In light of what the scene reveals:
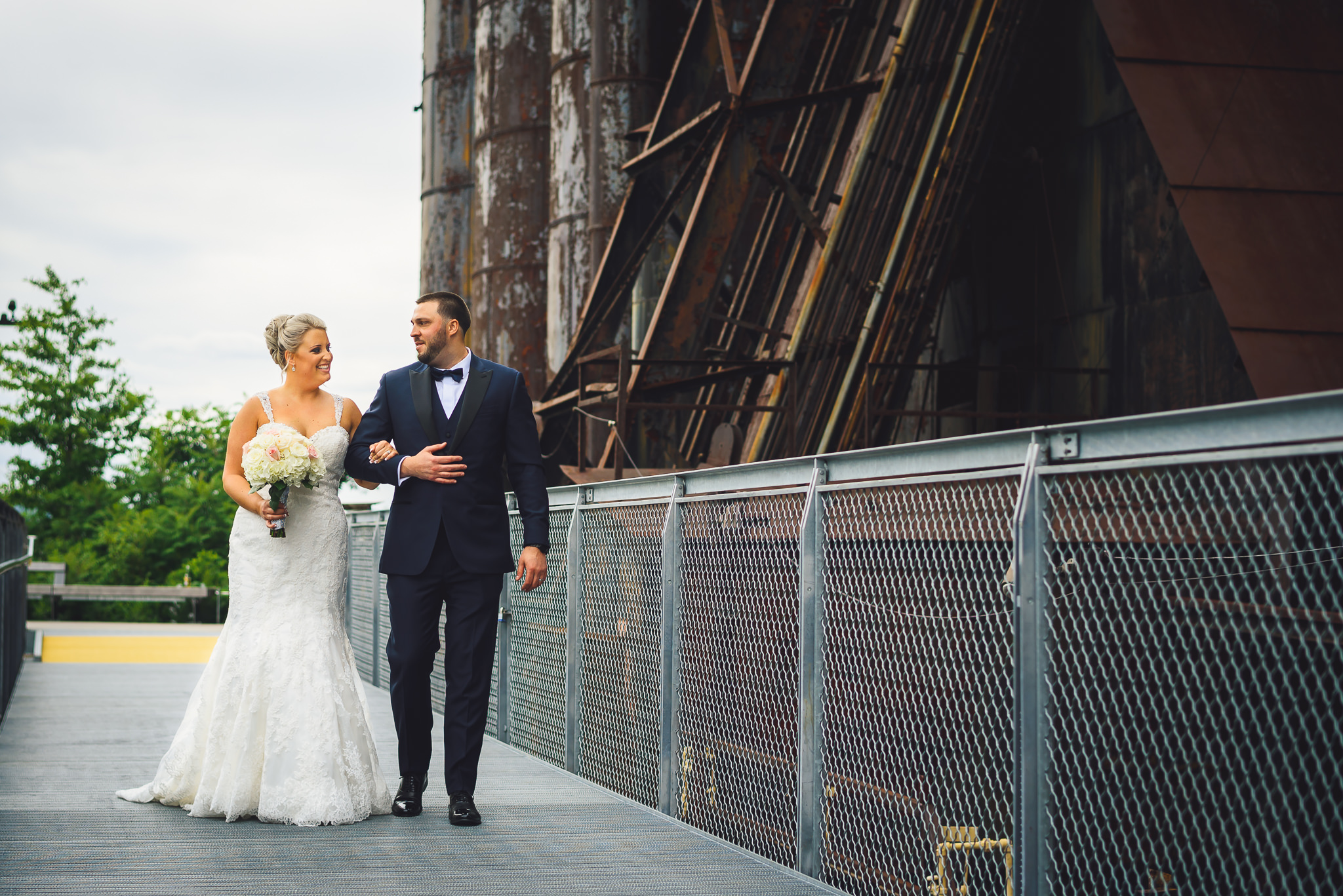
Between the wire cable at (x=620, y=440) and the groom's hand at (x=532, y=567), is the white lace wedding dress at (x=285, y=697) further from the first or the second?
the wire cable at (x=620, y=440)

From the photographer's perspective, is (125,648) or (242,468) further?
(125,648)

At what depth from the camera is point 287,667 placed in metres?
5.53

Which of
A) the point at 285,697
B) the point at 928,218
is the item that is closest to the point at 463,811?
the point at 285,697

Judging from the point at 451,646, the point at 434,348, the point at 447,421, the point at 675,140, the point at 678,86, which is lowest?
the point at 451,646

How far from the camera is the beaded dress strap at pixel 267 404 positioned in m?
5.79

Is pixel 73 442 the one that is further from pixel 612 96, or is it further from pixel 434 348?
pixel 434 348

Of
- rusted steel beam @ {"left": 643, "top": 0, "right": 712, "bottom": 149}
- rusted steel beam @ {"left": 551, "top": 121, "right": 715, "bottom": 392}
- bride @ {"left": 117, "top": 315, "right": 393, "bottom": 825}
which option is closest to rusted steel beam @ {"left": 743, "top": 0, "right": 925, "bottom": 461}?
rusted steel beam @ {"left": 551, "top": 121, "right": 715, "bottom": 392}

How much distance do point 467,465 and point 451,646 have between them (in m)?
0.75

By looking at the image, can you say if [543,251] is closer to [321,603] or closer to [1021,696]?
[321,603]

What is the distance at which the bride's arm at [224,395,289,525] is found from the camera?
561cm

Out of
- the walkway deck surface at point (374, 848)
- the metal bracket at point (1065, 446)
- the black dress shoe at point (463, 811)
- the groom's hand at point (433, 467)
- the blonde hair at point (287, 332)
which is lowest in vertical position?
the walkway deck surface at point (374, 848)

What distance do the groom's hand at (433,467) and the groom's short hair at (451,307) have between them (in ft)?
1.87

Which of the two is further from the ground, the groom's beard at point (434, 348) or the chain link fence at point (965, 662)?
the groom's beard at point (434, 348)

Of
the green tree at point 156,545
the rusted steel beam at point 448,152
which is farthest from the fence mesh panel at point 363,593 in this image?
the green tree at point 156,545
